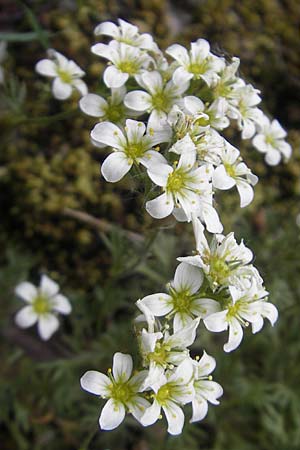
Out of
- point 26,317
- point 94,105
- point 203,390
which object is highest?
point 94,105

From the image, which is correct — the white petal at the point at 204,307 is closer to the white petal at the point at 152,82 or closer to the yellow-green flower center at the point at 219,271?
the yellow-green flower center at the point at 219,271

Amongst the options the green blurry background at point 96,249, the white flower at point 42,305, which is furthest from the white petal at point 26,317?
the green blurry background at point 96,249

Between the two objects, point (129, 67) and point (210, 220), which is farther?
point (129, 67)

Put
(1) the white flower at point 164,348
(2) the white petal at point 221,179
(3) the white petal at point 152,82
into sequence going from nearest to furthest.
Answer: (1) the white flower at point 164,348, (2) the white petal at point 221,179, (3) the white petal at point 152,82

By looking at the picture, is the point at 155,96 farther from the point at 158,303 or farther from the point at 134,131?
the point at 158,303

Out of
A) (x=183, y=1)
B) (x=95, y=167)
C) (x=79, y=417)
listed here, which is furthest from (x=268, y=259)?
(x=183, y=1)

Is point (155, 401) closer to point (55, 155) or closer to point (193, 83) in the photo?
point (193, 83)

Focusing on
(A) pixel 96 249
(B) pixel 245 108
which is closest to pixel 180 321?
(B) pixel 245 108
